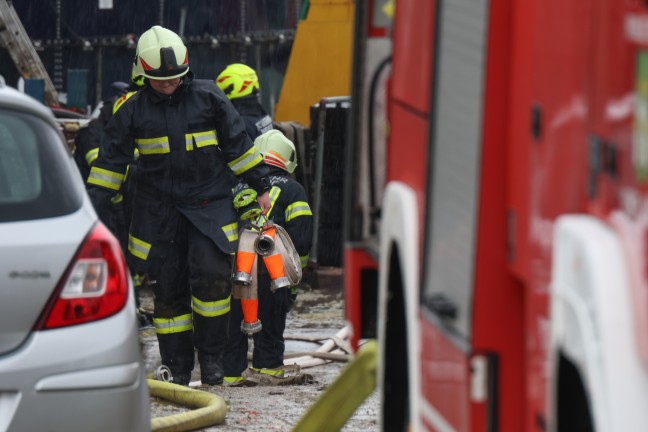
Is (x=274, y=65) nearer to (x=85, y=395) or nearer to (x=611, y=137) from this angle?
(x=85, y=395)

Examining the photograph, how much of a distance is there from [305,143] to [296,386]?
5.05 m

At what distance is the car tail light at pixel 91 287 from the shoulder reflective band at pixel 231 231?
407cm

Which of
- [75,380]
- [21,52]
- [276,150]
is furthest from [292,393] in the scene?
[21,52]

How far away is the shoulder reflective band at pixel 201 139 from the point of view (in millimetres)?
9305

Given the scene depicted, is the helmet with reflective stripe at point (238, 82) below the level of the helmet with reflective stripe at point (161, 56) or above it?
below

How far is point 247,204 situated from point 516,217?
6.13 metres

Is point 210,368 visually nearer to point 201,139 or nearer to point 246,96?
point 201,139

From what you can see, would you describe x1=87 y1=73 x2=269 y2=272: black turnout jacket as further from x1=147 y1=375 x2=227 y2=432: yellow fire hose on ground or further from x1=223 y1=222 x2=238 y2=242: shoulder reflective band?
x1=147 y1=375 x2=227 y2=432: yellow fire hose on ground

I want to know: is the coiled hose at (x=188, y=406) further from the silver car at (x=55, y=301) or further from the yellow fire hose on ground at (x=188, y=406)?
the silver car at (x=55, y=301)

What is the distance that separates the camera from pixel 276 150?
34.9 ft

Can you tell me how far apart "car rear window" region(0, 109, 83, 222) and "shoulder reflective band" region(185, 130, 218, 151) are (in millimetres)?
3861

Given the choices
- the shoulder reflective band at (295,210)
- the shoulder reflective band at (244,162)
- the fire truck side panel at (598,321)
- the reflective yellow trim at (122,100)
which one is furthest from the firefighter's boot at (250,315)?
the fire truck side panel at (598,321)

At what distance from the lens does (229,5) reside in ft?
68.3

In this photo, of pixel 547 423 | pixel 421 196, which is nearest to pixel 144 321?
pixel 421 196
